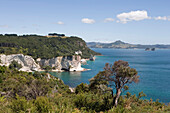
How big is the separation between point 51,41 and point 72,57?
1448 inches

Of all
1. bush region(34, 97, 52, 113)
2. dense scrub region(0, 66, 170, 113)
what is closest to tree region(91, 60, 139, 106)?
dense scrub region(0, 66, 170, 113)

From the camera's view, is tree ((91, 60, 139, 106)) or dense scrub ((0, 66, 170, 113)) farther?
tree ((91, 60, 139, 106))

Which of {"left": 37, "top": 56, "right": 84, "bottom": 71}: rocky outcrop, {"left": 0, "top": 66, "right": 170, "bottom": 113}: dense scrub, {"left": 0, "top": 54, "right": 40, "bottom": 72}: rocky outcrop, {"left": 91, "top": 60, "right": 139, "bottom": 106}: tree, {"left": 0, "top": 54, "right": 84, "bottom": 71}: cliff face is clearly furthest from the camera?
{"left": 37, "top": 56, "right": 84, "bottom": 71}: rocky outcrop

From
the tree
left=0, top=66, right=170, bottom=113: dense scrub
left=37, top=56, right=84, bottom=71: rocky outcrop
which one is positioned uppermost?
the tree

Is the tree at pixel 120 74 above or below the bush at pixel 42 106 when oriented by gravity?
above

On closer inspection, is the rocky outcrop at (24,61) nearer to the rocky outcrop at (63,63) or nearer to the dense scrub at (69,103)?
the rocky outcrop at (63,63)

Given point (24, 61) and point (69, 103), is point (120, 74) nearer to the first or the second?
point (69, 103)

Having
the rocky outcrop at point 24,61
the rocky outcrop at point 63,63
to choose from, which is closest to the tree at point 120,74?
the rocky outcrop at point 24,61

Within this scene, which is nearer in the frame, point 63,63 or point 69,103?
point 69,103

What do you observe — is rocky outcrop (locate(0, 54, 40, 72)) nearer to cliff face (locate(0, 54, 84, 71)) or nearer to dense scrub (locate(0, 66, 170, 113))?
cliff face (locate(0, 54, 84, 71))

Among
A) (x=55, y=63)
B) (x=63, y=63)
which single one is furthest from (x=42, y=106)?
(x=63, y=63)

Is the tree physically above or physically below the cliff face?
above

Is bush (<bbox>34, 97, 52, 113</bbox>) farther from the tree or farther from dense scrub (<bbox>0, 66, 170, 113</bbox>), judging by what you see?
the tree

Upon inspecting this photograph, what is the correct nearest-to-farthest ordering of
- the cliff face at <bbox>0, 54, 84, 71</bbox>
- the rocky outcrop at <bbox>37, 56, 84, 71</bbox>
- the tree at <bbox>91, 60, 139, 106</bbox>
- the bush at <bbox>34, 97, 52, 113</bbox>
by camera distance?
the bush at <bbox>34, 97, 52, 113</bbox>, the tree at <bbox>91, 60, 139, 106</bbox>, the cliff face at <bbox>0, 54, 84, 71</bbox>, the rocky outcrop at <bbox>37, 56, 84, 71</bbox>
